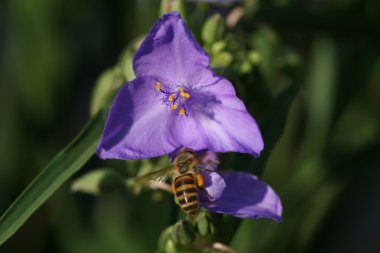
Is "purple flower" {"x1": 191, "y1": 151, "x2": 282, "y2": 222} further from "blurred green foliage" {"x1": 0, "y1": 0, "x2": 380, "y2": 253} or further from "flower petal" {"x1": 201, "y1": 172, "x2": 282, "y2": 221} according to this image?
"blurred green foliage" {"x1": 0, "y1": 0, "x2": 380, "y2": 253}

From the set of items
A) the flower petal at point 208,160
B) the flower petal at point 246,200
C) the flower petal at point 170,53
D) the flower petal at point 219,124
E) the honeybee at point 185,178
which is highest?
the flower petal at point 170,53

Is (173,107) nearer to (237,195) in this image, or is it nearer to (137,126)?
(137,126)

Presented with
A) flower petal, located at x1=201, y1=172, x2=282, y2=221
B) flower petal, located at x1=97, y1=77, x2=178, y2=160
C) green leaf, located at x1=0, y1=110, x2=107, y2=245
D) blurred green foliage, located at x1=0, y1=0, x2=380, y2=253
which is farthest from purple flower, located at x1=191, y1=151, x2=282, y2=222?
blurred green foliage, located at x1=0, y1=0, x2=380, y2=253

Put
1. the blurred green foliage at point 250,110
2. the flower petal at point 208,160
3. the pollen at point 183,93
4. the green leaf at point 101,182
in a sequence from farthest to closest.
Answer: the blurred green foliage at point 250,110 → the green leaf at point 101,182 → the pollen at point 183,93 → the flower petal at point 208,160

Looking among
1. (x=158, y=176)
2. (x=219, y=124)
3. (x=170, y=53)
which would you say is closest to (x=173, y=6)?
(x=170, y=53)

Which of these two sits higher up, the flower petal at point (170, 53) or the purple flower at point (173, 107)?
the flower petal at point (170, 53)

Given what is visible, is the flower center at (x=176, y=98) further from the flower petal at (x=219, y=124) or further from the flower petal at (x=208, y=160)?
the flower petal at (x=208, y=160)

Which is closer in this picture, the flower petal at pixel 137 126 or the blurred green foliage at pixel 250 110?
the flower petal at pixel 137 126

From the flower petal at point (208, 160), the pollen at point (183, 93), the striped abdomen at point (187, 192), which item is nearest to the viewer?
the striped abdomen at point (187, 192)

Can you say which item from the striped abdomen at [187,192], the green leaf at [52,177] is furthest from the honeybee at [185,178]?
the green leaf at [52,177]
